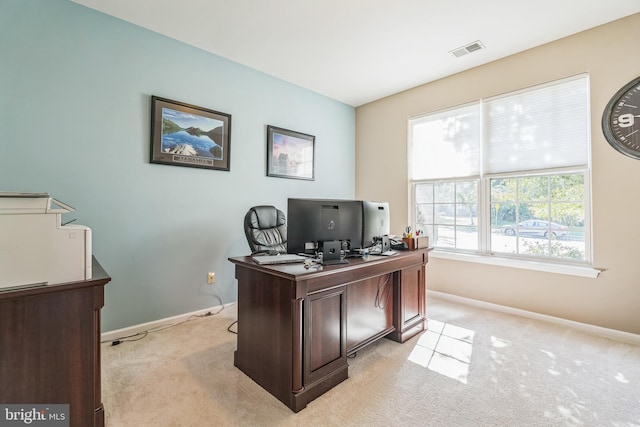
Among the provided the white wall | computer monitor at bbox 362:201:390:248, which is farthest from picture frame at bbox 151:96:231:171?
the white wall

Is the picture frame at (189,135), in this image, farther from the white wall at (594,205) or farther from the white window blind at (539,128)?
the white window blind at (539,128)

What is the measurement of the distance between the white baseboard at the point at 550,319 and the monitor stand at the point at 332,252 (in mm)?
2327

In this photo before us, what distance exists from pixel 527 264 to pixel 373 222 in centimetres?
198

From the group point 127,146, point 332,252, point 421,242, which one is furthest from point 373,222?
point 127,146

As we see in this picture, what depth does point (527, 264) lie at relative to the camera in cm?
308

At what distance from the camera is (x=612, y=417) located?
1.62 metres

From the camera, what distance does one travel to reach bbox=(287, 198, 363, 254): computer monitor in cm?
202

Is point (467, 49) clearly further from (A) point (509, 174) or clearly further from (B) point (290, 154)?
(B) point (290, 154)

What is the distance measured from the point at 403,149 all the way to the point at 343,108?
1257 millimetres

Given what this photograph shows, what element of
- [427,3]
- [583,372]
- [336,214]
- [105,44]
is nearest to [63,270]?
[336,214]

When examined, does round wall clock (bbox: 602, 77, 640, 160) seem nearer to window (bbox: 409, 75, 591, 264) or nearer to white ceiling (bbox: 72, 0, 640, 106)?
window (bbox: 409, 75, 591, 264)

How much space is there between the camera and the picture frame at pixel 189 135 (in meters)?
2.81

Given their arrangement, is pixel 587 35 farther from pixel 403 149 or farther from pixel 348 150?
pixel 348 150

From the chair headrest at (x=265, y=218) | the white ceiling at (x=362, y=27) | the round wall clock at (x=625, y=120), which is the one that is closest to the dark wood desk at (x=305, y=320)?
the chair headrest at (x=265, y=218)
